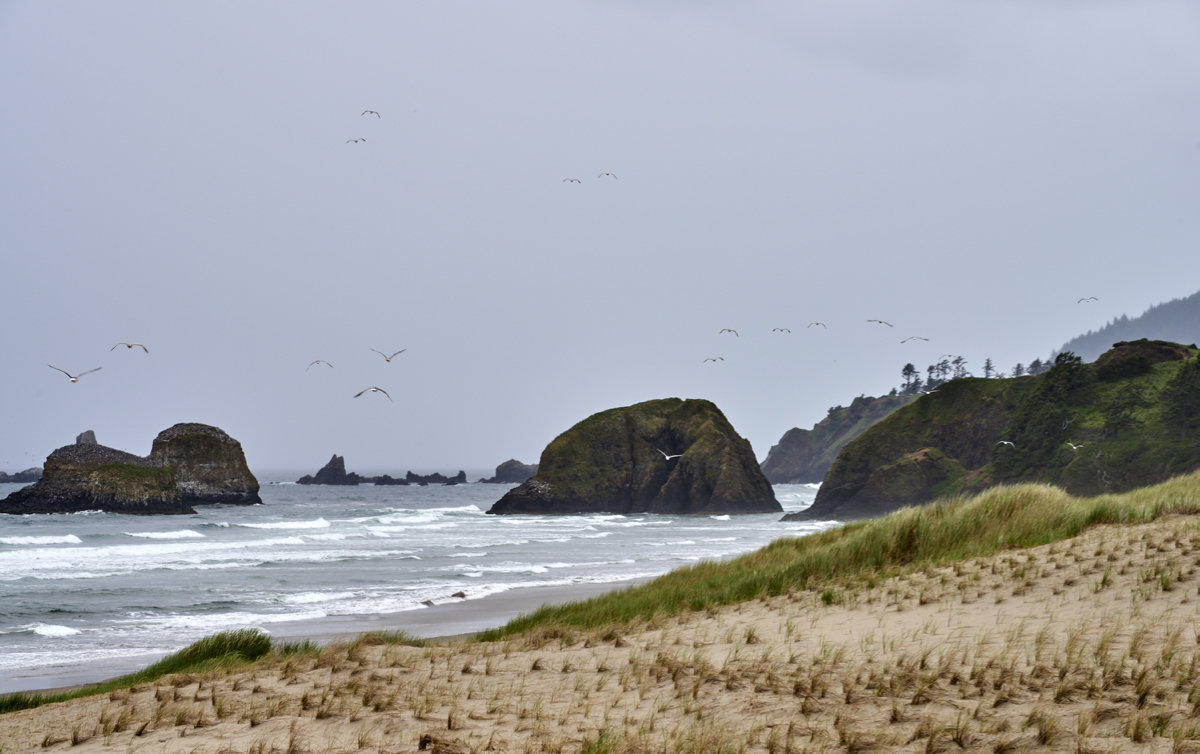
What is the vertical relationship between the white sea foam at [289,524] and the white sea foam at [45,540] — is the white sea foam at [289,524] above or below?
below

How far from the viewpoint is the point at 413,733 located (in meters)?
6.28

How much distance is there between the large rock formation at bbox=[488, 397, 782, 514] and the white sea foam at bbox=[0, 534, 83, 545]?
138 ft

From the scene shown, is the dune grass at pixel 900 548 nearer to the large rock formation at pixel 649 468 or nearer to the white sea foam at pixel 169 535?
the white sea foam at pixel 169 535

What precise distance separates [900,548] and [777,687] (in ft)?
26.0

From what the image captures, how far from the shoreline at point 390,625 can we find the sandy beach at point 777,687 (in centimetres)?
351

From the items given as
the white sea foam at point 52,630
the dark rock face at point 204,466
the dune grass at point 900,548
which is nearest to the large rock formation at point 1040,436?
the dune grass at point 900,548

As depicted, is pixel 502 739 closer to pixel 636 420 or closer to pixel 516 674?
pixel 516 674

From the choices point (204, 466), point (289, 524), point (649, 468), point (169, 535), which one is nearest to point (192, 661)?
point (169, 535)

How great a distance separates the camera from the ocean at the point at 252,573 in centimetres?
1869

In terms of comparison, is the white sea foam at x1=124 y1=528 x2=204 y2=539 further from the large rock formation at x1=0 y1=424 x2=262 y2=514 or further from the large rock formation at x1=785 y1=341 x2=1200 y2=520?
the large rock formation at x1=785 y1=341 x2=1200 y2=520

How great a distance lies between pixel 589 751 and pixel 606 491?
8815 cm

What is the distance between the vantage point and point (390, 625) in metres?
19.7

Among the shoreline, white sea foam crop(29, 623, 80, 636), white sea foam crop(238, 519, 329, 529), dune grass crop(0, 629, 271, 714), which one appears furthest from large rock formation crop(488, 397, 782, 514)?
dune grass crop(0, 629, 271, 714)

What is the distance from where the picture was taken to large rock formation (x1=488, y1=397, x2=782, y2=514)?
88.9m
